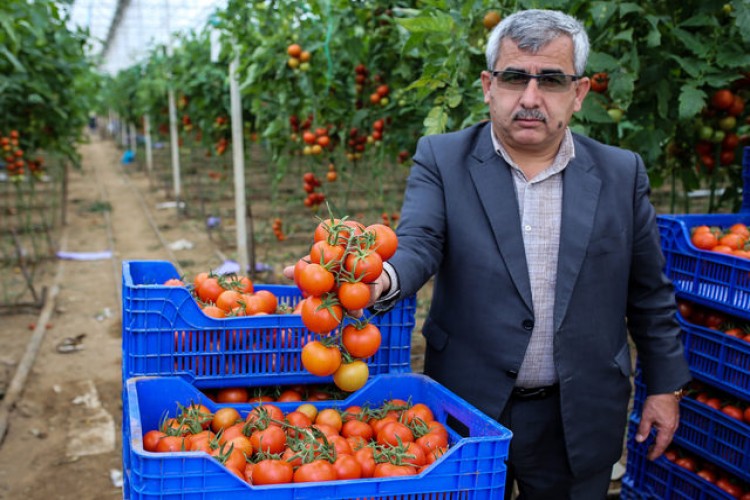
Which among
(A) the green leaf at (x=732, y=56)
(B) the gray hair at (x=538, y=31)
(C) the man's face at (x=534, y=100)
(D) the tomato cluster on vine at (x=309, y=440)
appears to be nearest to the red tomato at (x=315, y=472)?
(D) the tomato cluster on vine at (x=309, y=440)

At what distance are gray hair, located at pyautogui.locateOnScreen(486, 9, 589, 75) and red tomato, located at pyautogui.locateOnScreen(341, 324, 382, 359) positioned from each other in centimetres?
74

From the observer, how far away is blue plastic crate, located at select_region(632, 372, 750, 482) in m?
2.17

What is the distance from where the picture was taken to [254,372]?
1768mm

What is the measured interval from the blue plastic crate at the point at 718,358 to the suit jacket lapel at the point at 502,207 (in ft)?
2.82

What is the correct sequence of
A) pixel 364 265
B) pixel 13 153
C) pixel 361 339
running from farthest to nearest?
pixel 13 153 < pixel 361 339 < pixel 364 265

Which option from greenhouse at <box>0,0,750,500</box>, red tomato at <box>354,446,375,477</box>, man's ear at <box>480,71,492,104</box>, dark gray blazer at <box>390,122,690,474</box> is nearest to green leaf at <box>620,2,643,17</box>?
greenhouse at <box>0,0,750,500</box>

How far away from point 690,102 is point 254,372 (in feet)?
5.83

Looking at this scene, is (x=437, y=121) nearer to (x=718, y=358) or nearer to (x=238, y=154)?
(x=718, y=358)

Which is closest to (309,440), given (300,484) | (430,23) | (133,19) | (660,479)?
(300,484)

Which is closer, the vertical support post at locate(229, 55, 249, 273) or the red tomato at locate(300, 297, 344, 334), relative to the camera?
the red tomato at locate(300, 297, 344, 334)

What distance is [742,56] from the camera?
8.50ft

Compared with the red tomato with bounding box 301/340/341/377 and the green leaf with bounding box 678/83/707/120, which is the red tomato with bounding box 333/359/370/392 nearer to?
the red tomato with bounding box 301/340/341/377

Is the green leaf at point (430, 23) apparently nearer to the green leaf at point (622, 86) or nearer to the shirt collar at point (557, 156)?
the green leaf at point (622, 86)

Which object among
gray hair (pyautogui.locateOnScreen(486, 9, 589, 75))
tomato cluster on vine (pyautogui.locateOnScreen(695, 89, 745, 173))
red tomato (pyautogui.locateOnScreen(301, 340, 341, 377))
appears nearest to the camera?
red tomato (pyautogui.locateOnScreen(301, 340, 341, 377))
